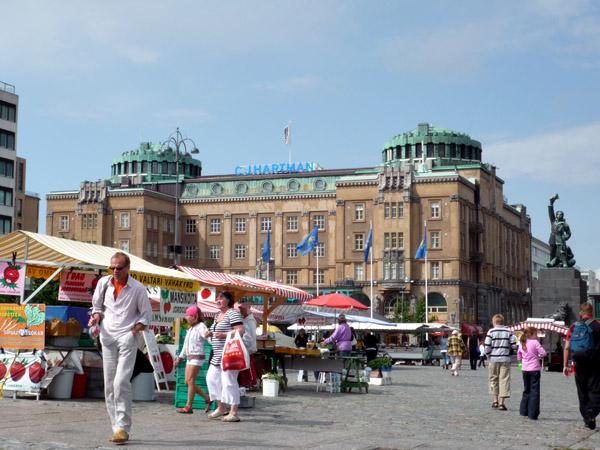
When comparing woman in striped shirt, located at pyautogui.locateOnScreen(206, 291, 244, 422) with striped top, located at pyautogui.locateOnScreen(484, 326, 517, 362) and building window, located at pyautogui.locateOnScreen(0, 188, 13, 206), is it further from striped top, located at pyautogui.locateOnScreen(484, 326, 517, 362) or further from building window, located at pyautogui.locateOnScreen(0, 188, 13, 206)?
building window, located at pyautogui.locateOnScreen(0, 188, 13, 206)

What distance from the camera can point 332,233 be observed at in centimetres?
10225

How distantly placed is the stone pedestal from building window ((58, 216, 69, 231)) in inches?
2781

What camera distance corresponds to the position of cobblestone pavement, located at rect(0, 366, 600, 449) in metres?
10.8

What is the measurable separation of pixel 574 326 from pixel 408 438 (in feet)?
13.8

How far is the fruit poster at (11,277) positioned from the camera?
17125 mm

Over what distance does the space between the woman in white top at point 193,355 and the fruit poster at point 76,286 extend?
4.09 m

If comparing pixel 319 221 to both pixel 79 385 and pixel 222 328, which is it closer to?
pixel 79 385

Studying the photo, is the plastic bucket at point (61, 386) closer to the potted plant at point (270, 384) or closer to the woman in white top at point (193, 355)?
the woman in white top at point (193, 355)

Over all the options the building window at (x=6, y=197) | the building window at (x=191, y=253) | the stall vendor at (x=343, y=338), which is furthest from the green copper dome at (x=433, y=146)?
the stall vendor at (x=343, y=338)

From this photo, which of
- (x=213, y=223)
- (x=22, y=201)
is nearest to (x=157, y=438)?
(x=213, y=223)

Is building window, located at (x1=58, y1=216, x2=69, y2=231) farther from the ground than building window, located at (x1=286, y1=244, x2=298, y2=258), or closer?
farther from the ground

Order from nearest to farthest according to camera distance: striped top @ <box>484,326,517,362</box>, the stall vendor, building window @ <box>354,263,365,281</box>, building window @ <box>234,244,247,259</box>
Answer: striped top @ <box>484,326,517,362</box> → the stall vendor → building window @ <box>354,263,365,281</box> → building window @ <box>234,244,247,259</box>

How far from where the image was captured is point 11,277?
17.2m

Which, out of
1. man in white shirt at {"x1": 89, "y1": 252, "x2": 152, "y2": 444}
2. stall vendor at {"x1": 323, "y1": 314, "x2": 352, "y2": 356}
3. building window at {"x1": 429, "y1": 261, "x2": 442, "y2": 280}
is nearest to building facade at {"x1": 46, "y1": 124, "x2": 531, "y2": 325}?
building window at {"x1": 429, "y1": 261, "x2": 442, "y2": 280}
